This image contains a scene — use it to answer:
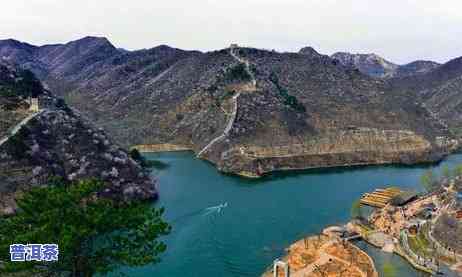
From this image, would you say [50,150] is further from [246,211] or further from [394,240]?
[394,240]

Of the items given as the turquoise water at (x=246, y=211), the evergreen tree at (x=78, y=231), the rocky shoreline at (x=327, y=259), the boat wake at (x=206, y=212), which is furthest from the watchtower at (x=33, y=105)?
the evergreen tree at (x=78, y=231)

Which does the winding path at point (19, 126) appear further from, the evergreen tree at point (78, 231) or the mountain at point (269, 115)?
the mountain at point (269, 115)

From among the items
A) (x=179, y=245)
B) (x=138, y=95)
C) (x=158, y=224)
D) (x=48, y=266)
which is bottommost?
(x=179, y=245)

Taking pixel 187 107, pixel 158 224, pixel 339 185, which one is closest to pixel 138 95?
pixel 187 107

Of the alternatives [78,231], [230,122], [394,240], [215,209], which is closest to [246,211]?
[215,209]

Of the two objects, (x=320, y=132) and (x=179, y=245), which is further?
(x=320, y=132)

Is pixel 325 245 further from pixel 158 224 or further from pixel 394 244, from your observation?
pixel 158 224

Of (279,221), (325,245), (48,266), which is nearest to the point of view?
(48,266)

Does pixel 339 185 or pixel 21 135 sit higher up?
pixel 21 135
